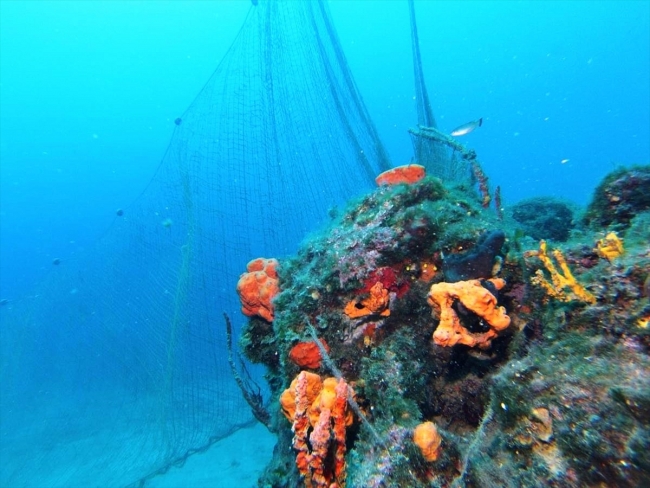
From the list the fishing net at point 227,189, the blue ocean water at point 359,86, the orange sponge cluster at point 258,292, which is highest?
the blue ocean water at point 359,86

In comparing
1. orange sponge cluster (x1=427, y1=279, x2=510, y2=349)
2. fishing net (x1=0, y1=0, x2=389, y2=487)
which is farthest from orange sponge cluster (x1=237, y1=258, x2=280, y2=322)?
orange sponge cluster (x1=427, y1=279, x2=510, y2=349)

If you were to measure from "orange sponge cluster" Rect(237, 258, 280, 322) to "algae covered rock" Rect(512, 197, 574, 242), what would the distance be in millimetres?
6460

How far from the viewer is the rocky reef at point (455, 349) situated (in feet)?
6.02

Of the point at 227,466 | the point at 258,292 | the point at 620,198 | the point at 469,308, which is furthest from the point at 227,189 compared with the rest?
the point at 227,466

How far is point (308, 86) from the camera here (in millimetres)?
6129

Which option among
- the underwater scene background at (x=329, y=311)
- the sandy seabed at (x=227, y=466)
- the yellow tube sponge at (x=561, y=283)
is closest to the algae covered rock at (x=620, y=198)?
the underwater scene background at (x=329, y=311)

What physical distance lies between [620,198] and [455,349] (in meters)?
2.54

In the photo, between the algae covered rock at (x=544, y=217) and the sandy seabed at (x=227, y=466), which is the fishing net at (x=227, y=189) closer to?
the sandy seabed at (x=227, y=466)

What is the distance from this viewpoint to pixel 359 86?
3930 inches

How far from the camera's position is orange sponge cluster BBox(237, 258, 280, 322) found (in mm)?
4758

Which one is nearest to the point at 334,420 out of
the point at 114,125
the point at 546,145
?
the point at 114,125

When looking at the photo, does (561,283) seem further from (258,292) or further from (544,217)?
(544,217)

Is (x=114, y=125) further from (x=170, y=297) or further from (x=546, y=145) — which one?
(x=546, y=145)

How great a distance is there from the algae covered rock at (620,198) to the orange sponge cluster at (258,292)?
154 inches
